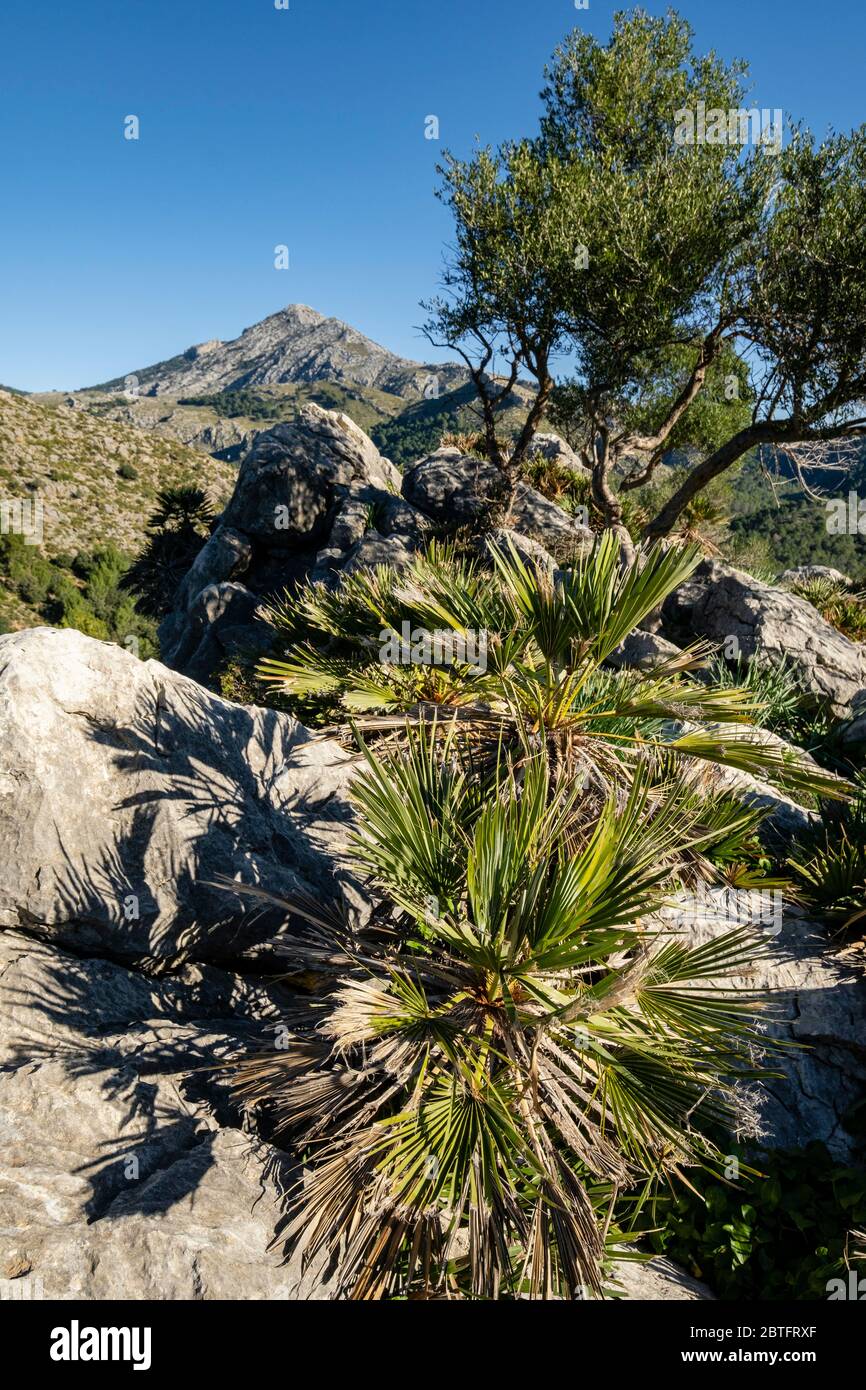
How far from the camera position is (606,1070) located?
9.72ft

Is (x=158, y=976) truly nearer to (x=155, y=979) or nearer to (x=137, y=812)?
(x=155, y=979)

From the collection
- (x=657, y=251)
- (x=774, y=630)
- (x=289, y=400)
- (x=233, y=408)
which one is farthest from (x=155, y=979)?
(x=289, y=400)

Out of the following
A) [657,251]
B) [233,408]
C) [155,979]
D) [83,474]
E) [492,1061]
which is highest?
[233,408]

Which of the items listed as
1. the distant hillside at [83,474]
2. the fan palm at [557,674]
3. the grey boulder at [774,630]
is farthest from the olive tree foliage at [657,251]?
the distant hillside at [83,474]

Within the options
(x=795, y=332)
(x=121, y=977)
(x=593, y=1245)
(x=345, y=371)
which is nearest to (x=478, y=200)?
(x=795, y=332)

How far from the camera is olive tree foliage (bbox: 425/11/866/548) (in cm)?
1031

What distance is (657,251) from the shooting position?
440 inches

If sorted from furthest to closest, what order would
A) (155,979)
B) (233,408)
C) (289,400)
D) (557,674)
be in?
(289,400)
(233,408)
(557,674)
(155,979)

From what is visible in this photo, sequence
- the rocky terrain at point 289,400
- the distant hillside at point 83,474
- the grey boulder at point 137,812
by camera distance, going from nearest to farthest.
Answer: the grey boulder at point 137,812
the distant hillside at point 83,474
the rocky terrain at point 289,400

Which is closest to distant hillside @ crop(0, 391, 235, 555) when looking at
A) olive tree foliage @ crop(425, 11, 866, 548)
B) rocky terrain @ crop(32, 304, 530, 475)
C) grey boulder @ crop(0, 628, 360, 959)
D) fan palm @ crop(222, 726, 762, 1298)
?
rocky terrain @ crop(32, 304, 530, 475)

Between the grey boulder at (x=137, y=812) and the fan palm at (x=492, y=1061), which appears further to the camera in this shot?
the grey boulder at (x=137, y=812)

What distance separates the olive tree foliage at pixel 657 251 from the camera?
1031 centimetres

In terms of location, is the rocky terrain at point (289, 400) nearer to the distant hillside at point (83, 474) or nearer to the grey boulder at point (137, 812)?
the distant hillside at point (83, 474)
